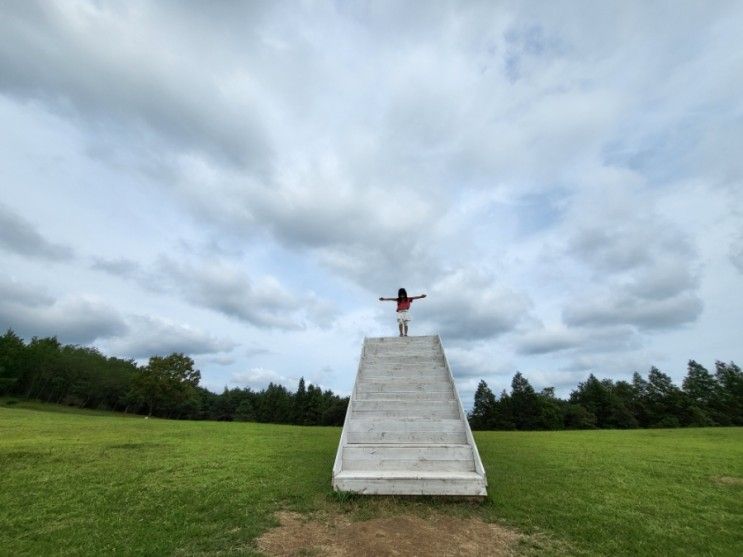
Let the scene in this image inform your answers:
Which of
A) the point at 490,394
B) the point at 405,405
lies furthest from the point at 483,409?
the point at 405,405

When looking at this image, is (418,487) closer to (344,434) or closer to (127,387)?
(344,434)

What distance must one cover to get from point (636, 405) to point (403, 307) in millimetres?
79234

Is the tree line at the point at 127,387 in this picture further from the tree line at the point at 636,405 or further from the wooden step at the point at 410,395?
the wooden step at the point at 410,395

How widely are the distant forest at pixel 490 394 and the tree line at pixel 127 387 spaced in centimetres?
16

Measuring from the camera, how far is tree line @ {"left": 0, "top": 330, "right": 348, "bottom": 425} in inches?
2154

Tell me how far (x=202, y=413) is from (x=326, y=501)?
352ft

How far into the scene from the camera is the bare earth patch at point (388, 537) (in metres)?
4.97

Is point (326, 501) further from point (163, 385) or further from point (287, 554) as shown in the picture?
point (163, 385)

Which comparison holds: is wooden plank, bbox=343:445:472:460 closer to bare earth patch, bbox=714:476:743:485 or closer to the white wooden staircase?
the white wooden staircase

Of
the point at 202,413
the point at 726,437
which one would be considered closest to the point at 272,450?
the point at 726,437

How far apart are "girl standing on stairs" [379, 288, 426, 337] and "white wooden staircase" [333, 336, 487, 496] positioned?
12.1 ft

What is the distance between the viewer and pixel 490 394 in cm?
8275

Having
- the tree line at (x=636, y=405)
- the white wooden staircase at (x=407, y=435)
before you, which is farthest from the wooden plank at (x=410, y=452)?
the tree line at (x=636, y=405)

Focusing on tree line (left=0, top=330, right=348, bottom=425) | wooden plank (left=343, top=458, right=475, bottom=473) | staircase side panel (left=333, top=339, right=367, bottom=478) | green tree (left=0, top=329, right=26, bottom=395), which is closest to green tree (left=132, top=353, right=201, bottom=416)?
tree line (left=0, top=330, right=348, bottom=425)
